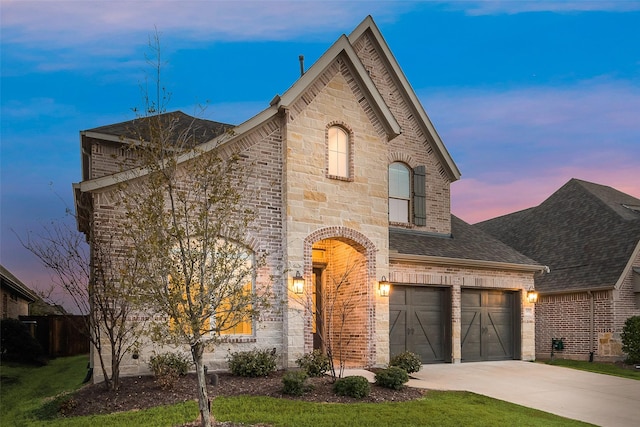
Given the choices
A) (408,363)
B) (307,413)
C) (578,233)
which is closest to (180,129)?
(408,363)

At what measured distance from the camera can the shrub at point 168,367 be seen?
1143cm

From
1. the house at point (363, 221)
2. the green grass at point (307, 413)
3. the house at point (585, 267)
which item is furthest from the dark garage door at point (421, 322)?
the house at point (585, 267)

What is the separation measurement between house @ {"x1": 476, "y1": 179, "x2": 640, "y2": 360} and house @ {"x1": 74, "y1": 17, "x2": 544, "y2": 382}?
339cm

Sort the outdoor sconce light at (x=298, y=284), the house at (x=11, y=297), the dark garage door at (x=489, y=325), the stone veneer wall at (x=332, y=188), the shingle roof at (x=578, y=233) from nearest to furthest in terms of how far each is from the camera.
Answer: the outdoor sconce light at (x=298, y=284)
the stone veneer wall at (x=332, y=188)
the dark garage door at (x=489, y=325)
the shingle roof at (x=578, y=233)
the house at (x=11, y=297)

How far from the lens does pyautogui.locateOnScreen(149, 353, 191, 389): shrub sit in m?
11.4

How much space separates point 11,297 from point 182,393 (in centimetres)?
2020

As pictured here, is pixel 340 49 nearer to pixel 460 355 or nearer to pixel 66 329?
pixel 460 355

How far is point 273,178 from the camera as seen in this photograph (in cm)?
1477

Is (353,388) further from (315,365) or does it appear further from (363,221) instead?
(363,221)

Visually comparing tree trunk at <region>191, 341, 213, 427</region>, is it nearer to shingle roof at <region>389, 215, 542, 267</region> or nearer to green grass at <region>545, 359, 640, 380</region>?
shingle roof at <region>389, 215, 542, 267</region>

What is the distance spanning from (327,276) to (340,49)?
6.76 meters

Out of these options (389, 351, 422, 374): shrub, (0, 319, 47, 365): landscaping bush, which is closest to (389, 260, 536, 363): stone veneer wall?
(389, 351, 422, 374): shrub

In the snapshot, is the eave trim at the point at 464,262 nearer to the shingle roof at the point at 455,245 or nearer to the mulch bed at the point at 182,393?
the shingle roof at the point at 455,245

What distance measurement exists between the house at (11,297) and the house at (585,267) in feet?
72.6
